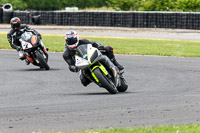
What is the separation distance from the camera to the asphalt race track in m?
6.85

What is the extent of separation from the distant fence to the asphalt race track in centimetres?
1893

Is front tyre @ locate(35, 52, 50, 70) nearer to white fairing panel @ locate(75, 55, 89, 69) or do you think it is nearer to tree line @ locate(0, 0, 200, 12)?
white fairing panel @ locate(75, 55, 89, 69)

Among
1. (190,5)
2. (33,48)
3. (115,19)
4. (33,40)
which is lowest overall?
(115,19)

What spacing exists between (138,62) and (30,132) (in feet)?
36.6

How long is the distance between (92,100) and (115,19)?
96.5 feet

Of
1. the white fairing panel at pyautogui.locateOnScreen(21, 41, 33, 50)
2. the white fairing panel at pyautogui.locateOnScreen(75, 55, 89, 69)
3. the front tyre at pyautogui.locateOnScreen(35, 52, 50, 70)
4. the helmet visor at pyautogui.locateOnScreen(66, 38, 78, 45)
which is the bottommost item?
the front tyre at pyautogui.locateOnScreen(35, 52, 50, 70)

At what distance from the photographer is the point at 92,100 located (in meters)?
9.05

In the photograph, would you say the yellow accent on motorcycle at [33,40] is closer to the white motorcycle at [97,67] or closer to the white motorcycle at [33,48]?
the white motorcycle at [33,48]

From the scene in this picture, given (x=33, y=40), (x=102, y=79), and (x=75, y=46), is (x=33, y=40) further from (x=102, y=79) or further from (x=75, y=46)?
(x=102, y=79)

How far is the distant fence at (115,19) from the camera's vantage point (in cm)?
3434

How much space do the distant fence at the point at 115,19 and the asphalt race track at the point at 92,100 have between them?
1893cm

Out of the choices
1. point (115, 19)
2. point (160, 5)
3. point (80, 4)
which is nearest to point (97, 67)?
point (115, 19)

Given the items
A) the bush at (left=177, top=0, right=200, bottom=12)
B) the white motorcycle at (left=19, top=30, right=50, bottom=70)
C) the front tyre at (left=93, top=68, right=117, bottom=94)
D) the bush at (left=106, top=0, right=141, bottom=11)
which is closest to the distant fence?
the bush at (left=177, top=0, right=200, bottom=12)

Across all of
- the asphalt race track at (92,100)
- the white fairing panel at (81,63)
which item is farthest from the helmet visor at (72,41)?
the asphalt race track at (92,100)
